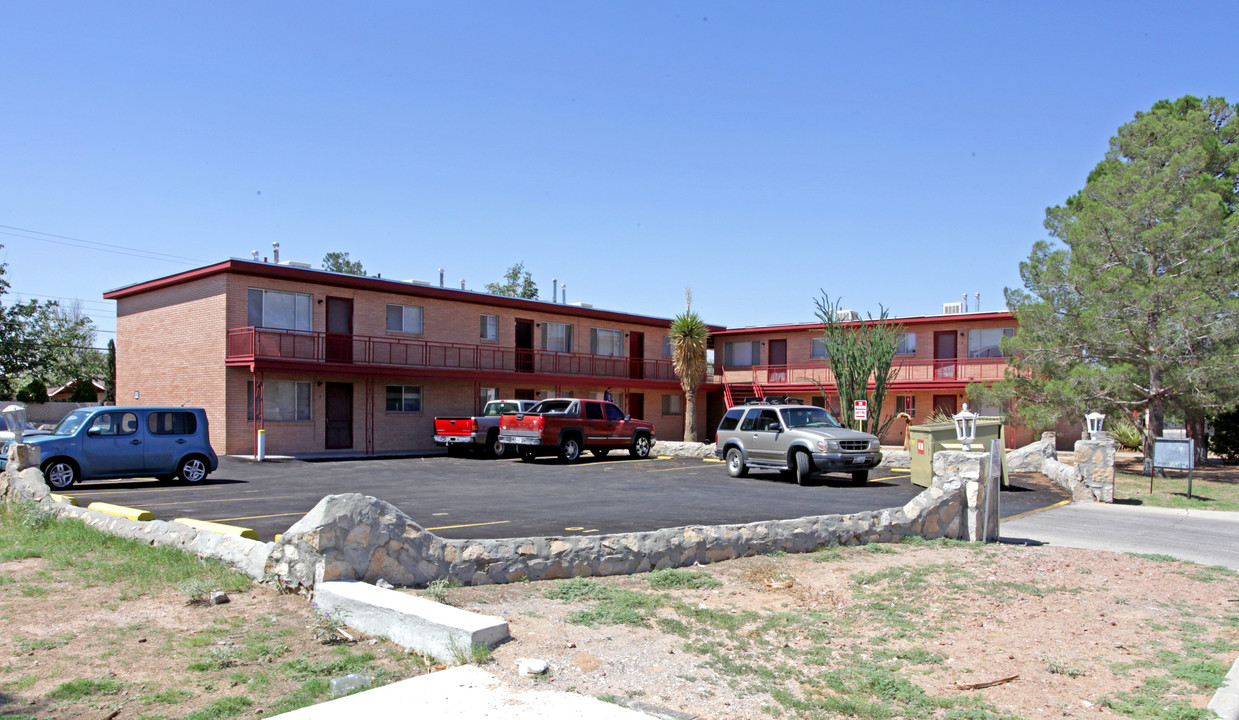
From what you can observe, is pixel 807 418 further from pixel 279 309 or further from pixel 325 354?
pixel 279 309

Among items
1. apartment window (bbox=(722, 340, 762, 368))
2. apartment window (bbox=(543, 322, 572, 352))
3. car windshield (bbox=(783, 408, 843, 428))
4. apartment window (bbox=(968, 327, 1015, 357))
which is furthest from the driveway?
apartment window (bbox=(722, 340, 762, 368))

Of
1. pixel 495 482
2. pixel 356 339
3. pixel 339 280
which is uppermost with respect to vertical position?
pixel 339 280

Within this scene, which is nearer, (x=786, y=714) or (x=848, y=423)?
(x=786, y=714)

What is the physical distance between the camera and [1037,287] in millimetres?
26531

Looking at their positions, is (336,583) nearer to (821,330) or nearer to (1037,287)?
(1037,287)

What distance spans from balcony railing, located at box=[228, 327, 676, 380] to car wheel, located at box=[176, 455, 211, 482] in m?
7.68

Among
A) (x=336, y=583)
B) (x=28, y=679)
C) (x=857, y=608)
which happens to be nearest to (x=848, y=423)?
(x=857, y=608)

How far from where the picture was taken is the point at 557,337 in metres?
36.8

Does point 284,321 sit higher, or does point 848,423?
point 284,321

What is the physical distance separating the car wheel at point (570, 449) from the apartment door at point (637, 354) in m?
15.0

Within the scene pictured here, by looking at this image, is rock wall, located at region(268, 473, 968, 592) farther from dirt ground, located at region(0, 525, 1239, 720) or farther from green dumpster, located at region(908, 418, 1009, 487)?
green dumpster, located at region(908, 418, 1009, 487)

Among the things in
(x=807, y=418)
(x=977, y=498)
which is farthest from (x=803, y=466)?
(x=977, y=498)

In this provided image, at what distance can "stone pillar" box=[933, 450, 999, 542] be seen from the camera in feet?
37.1

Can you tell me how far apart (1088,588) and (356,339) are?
2505 cm
